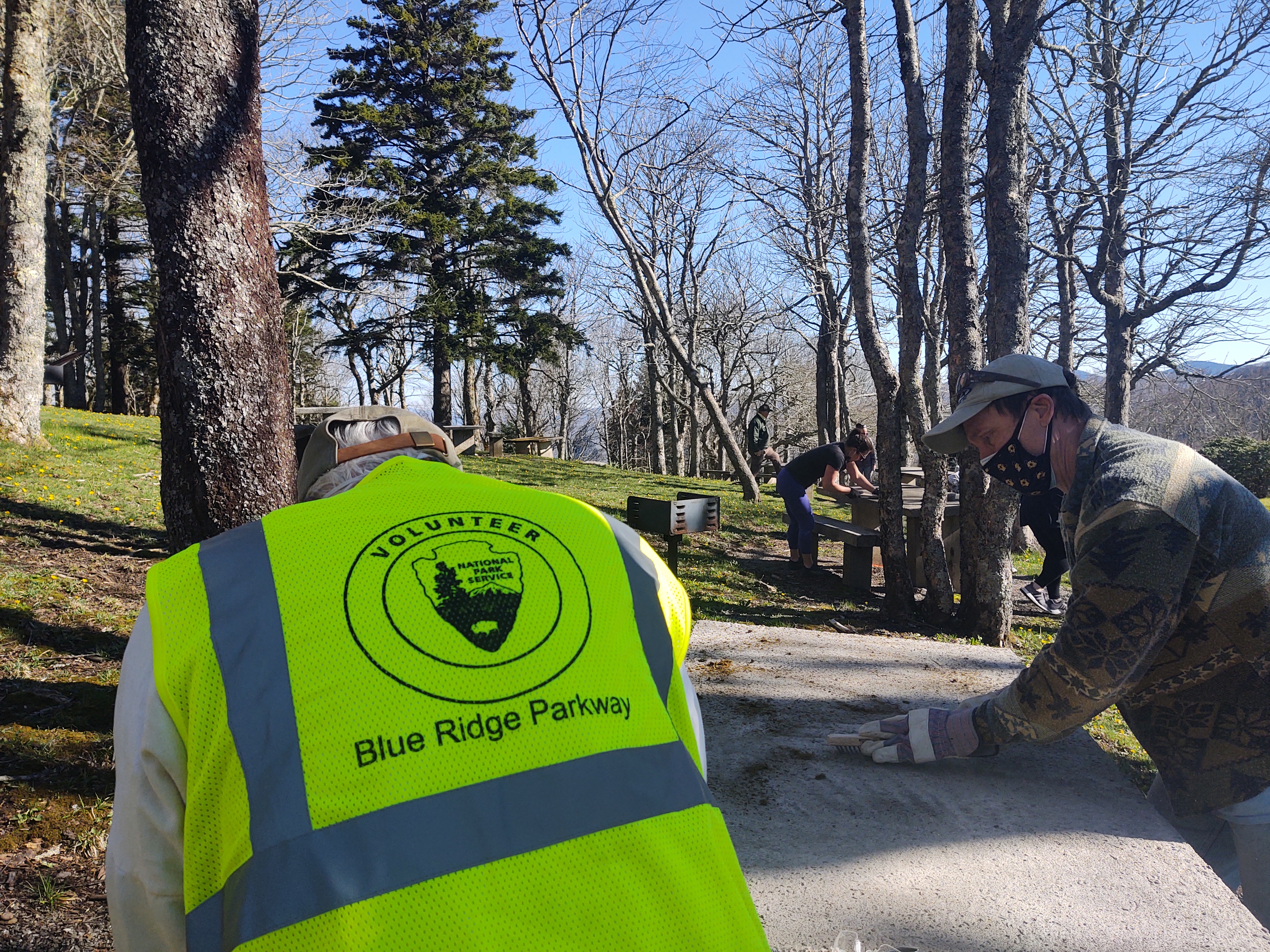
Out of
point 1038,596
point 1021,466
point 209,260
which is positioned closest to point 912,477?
point 1038,596

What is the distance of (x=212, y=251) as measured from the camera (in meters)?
2.90

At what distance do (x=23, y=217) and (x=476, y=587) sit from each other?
12030mm

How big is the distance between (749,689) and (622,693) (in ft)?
8.26

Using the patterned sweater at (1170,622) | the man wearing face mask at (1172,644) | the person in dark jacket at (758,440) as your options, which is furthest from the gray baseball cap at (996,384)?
the person in dark jacket at (758,440)

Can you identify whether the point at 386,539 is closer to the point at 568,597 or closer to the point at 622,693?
the point at 568,597

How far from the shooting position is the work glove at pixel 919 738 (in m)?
2.51

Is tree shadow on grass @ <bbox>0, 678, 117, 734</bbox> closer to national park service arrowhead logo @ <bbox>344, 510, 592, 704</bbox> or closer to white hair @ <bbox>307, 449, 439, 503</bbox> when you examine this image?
white hair @ <bbox>307, 449, 439, 503</bbox>

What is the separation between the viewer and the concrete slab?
6.29 ft

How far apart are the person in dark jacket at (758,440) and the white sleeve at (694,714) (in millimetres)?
16746

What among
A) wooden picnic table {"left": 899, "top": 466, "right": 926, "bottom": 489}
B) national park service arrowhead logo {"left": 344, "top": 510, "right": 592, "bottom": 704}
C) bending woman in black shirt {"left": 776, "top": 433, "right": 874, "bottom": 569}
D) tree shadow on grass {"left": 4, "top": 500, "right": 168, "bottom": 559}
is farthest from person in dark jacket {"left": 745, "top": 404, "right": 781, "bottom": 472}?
national park service arrowhead logo {"left": 344, "top": 510, "right": 592, "bottom": 704}

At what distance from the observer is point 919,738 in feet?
8.45

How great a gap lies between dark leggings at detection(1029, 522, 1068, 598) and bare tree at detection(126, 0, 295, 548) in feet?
21.4

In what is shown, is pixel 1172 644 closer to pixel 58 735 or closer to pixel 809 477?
pixel 58 735

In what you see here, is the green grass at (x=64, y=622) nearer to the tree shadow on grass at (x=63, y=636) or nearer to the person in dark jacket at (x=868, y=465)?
the tree shadow on grass at (x=63, y=636)
